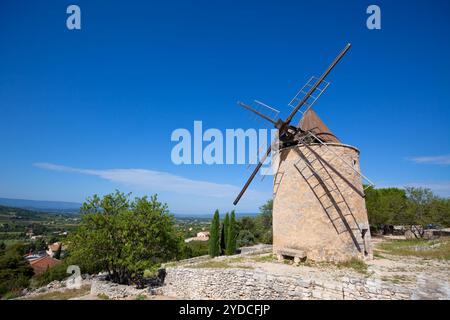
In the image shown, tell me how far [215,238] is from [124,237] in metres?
8.57

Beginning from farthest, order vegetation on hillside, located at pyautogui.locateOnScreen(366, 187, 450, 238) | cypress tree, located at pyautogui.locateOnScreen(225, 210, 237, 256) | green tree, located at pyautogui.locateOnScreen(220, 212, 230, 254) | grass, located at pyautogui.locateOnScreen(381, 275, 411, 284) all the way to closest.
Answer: vegetation on hillside, located at pyautogui.locateOnScreen(366, 187, 450, 238) < green tree, located at pyautogui.locateOnScreen(220, 212, 230, 254) < cypress tree, located at pyautogui.locateOnScreen(225, 210, 237, 256) < grass, located at pyautogui.locateOnScreen(381, 275, 411, 284)

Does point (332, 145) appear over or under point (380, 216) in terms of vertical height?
over

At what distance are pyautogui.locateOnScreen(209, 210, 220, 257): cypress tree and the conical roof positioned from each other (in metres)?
10.2

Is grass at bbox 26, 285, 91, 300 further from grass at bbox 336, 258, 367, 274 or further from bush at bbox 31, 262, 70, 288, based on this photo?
grass at bbox 336, 258, 367, 274

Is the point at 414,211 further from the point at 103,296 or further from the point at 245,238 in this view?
the point at 103,296

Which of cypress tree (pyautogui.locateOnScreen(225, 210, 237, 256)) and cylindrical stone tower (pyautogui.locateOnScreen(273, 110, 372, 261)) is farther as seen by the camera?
cypress tree (pyautogui.locateOnScreen(225, 210, 237, 256))

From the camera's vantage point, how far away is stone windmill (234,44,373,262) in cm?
1177

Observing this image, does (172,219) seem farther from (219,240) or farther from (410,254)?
(410,254)

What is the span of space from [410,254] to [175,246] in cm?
1385

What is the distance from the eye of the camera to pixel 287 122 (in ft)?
45.2

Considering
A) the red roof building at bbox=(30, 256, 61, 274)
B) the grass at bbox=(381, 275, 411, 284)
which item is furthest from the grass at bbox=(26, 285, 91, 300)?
the red roof building at bbox=(30, 256, 61, 274)

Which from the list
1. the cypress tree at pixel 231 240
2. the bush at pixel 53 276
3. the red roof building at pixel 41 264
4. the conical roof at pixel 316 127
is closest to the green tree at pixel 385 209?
the conical roof at pixel 316 127

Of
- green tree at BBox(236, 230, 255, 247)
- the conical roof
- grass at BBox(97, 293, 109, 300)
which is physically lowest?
green tree at BBox(236, 230, 255, 247)

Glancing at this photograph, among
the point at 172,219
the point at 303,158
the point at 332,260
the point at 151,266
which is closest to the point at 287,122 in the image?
the point at 303,158
